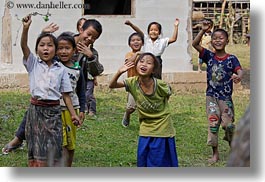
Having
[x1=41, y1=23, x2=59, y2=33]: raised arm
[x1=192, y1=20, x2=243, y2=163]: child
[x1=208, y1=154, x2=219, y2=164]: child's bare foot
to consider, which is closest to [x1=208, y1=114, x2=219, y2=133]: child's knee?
[x1=192, y1=20, x2=243, y2=163]: child

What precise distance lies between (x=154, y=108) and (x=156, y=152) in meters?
0.27

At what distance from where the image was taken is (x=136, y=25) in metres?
5.29

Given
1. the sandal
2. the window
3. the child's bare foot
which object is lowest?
the child's bare foot

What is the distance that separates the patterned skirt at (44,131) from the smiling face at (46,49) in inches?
11.1

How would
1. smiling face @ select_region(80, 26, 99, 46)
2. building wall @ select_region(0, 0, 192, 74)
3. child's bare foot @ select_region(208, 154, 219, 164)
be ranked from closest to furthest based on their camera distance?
1. smiling face @ select_region(80, 26, 99, 46)
2. building wall @ select_region(0, 0, 192, 74)
3. child's bare foot @ select_region(208, 154, 219, 164)

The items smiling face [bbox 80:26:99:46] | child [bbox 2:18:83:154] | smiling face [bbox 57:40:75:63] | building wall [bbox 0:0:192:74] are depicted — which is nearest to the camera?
smiling face [bbox 57:40:75:63]

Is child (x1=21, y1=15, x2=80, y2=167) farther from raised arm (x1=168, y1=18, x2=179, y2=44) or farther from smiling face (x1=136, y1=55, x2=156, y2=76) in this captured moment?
raised arm (x1=168, y1=18, x2=179, y2=44)

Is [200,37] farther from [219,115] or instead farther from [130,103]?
[130,103]

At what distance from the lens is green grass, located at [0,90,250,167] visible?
5.22m

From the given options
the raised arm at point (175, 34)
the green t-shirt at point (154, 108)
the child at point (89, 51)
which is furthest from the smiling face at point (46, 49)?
the raised arm at point (175, 34)

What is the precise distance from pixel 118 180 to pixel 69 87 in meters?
0.72

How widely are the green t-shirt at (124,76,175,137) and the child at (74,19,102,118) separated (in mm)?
279

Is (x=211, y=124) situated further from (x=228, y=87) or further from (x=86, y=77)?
(x=86, y=77)

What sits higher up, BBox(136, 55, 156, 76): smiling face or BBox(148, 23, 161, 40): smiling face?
BBox(148, 23, 161, 40): smiling face
